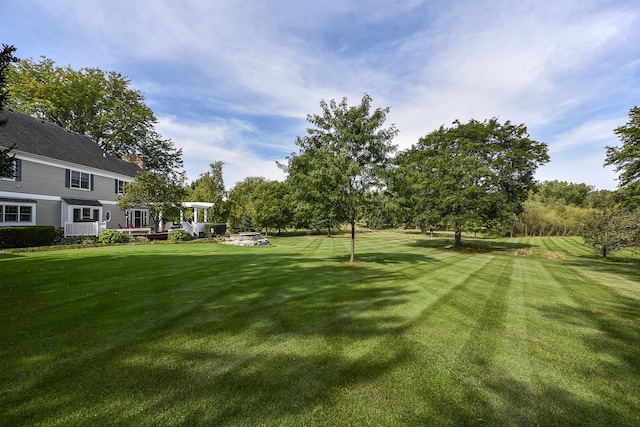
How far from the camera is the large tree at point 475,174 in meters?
25.1

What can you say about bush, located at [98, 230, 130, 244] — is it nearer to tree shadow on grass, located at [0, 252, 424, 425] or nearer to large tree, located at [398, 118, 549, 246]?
tree shadow on grass, located at [0, 252, 424, 425]

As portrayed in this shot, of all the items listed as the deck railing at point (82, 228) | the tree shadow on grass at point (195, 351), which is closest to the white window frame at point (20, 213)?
the deck railing at point (82, 228)

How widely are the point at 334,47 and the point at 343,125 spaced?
7877mm

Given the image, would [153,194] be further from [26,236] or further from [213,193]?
[213,193]

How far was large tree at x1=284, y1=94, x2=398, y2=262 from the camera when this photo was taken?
12266 mm

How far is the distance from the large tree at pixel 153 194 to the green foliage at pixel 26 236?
217 inches

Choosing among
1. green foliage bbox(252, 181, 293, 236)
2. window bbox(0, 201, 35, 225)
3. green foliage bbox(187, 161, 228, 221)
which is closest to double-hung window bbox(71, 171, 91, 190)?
window bbox(0, 201, 35, 225)

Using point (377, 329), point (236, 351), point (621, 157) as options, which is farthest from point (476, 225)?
point (236, 351)

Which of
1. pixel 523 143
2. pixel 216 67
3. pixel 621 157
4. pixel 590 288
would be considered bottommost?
pixel 590 288

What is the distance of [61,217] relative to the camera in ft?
70.3

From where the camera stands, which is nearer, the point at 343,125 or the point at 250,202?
the point at 343,125

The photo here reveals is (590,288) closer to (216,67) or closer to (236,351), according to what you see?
(236,351)

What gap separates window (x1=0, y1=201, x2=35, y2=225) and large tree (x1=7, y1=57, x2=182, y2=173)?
Result: 18613mm

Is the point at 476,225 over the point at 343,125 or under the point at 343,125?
under
